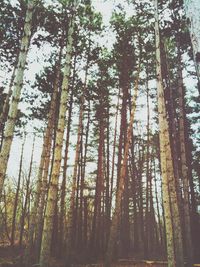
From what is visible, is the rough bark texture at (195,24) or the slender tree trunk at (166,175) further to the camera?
the slender tree trunk at (166,175)

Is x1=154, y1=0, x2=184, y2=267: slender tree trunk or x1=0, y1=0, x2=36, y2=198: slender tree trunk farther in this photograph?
x1=154, y1=0, x2=184, y2=267: slender tree trunk

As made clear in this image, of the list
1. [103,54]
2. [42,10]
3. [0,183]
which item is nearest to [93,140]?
[103,54]

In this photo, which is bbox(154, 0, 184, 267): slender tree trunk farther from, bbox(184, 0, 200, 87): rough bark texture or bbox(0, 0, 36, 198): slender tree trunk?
bbox(184, 0, 200, 87): rough bark texture

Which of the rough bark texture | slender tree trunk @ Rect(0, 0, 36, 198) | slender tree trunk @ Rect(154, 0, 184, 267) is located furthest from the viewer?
slender tree trunk @ Rect(154, 0, 184, 267)

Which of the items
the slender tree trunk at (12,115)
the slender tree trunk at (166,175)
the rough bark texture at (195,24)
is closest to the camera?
the rough bark texture at (195,24)

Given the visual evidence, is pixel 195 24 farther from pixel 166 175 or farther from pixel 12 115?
Answer: pixel 166 175

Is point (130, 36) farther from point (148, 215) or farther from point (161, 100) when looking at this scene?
point (148, 215)

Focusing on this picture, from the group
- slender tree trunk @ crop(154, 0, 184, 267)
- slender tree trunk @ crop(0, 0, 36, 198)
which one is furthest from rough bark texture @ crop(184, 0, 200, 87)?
slender tree trunk @ crop(154, 0, 184, 267)

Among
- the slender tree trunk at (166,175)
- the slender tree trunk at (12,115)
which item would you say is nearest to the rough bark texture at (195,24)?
the slender tree trunk at (12,115)

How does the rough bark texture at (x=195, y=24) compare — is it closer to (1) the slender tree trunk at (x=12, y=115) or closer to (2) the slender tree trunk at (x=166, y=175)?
(1) the slender tree trunk at (x=12, y=115)

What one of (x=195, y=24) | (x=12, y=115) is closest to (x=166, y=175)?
(x=12, y=115)

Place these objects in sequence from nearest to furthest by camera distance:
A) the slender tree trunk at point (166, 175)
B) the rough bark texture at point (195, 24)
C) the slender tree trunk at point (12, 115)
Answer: the rough bark texture at point (195, 24) < the slender tree trunk at point (12, 115) < the slender tree trunk at point (166, 175)

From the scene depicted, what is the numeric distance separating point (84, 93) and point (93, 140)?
24.4 ft

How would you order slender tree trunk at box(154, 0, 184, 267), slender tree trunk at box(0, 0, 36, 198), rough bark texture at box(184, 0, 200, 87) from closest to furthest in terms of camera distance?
rough bark texture at box(184, 0, 200, 87) → slender tree trunk at box(0, 0, 36, 198) → slender tree trunk at box(154, 0, 184, 267)
